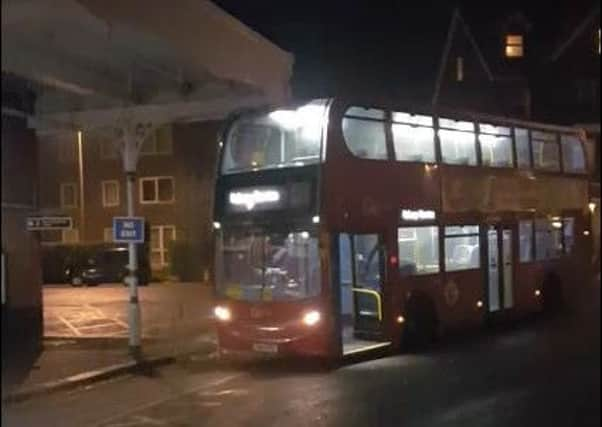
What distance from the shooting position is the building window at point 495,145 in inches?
685

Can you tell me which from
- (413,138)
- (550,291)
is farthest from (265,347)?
(550,291)

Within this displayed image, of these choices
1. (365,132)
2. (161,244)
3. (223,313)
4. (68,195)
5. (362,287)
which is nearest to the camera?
(365,132)

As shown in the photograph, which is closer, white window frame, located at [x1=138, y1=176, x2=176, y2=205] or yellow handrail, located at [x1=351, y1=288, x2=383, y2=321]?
yellow handrail, located at [x1=351, y1=288, x2=383, y2=321]

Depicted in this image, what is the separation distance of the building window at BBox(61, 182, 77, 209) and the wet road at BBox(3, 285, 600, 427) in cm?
1481

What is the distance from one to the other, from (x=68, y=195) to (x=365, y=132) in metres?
19.6

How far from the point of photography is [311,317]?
14188mm

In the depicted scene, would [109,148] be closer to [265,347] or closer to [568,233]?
[265,347]

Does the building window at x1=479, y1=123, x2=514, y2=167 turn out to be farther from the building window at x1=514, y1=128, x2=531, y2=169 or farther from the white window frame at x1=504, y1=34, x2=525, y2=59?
the white window frame at x1=504, y1=34, x2=525, y2=59

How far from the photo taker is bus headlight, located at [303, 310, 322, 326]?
14.2m

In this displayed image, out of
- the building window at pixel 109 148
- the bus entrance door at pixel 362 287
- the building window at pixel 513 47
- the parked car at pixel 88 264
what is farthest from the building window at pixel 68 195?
the building window at pixel 513 47

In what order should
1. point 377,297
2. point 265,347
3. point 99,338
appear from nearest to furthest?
point 265,347
point 377,297
point 99,338

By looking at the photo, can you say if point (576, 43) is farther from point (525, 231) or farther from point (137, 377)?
point (525, 231)

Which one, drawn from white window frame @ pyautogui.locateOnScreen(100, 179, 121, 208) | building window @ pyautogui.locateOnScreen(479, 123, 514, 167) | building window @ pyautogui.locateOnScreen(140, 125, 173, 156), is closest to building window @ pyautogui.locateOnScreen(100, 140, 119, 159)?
building window @ pyautogui.locateOnScreen(479, 123, 514, 167)

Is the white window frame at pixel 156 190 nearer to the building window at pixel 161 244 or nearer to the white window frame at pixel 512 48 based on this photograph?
the building window at pixel 161 244
